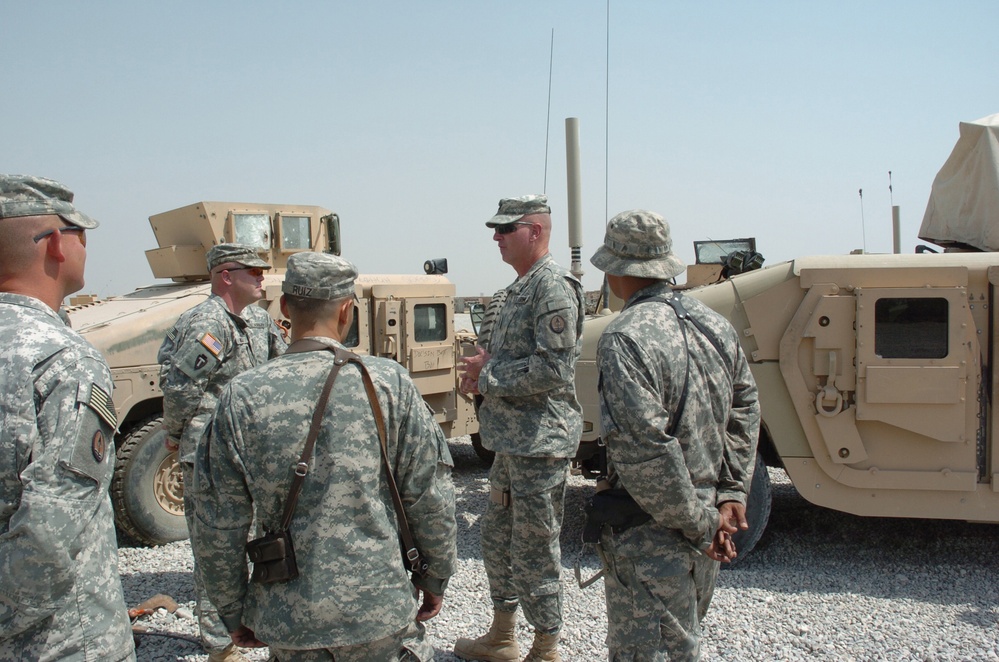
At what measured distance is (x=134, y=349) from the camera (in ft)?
17.8

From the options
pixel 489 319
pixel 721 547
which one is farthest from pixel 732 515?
pixel 489 319

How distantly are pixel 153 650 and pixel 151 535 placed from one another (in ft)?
5.37

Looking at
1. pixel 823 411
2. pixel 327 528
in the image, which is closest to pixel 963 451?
pixel 823 411

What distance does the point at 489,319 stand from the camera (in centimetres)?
391

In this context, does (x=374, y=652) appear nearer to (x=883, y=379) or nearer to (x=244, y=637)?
(x=244, y=637)

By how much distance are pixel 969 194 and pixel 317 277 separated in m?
4.89

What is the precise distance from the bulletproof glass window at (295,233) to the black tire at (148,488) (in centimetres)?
217

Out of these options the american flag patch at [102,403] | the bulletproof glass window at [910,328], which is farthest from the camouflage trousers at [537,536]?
the bulletproof glass window at [910,328]

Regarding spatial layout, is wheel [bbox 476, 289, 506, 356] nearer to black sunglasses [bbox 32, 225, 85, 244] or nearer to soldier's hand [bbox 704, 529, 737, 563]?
soldier's hand [bbox 704, 529, 737, 563]

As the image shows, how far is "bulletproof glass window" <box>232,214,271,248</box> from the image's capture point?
22.7ft

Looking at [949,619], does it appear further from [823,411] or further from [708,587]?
[708,587]

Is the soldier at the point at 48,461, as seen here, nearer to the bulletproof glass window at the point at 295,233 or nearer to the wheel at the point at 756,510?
the wheel at the point at 756,510

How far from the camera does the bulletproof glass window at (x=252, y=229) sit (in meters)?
6.93

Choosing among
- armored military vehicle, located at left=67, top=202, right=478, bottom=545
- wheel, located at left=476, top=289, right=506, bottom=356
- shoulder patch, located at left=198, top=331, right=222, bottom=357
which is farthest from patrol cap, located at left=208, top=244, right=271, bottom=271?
armored military vehicle, located at left=67, top=202, right=478, bottom=545
